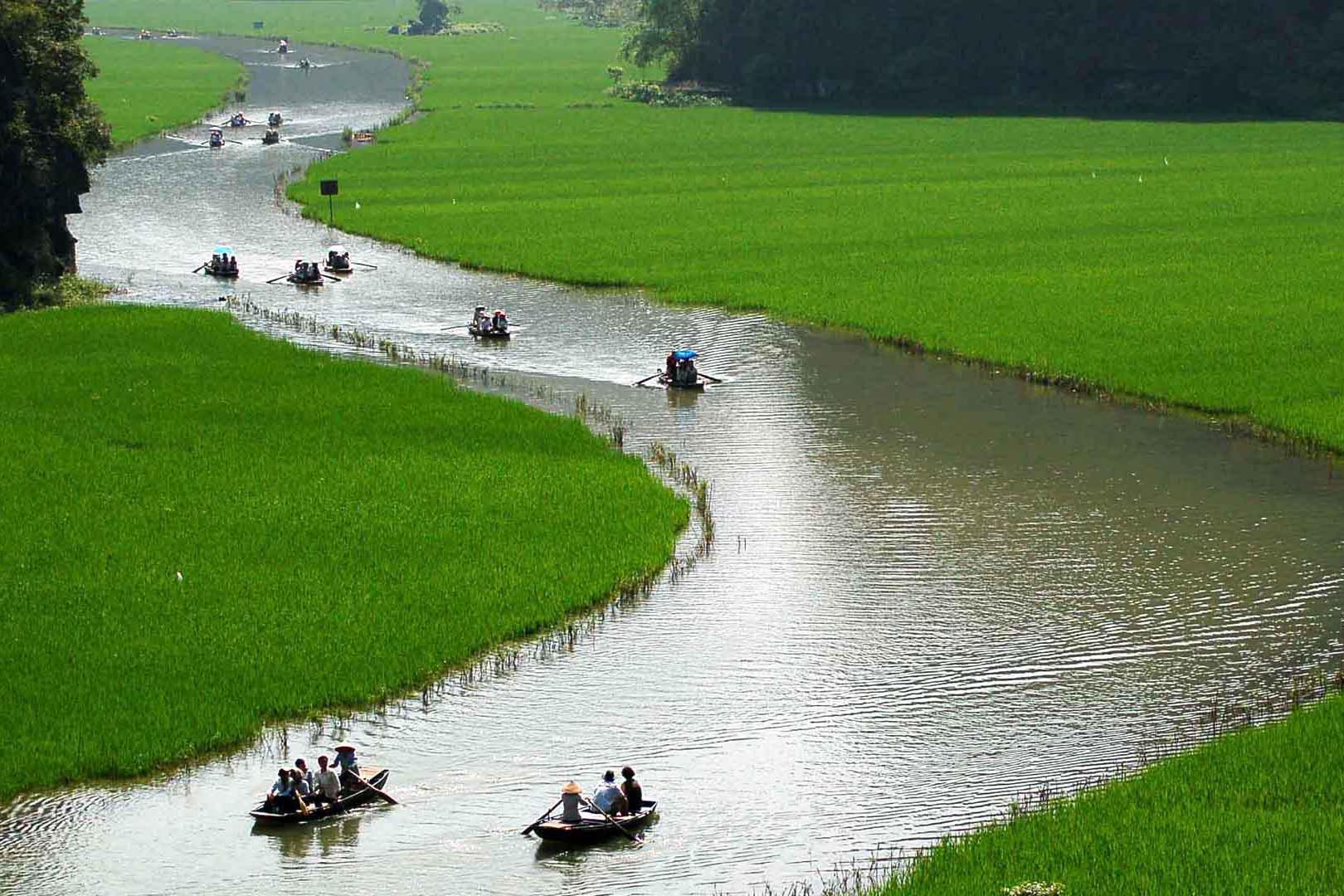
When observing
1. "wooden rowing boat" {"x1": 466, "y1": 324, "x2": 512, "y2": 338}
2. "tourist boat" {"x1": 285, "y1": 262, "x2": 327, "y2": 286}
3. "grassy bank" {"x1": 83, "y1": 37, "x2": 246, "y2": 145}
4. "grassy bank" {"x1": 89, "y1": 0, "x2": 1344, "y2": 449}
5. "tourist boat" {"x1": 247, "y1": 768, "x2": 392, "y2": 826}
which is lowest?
"tourist boat" {"x1": 247, "y1": 768, "x2": 392, "y2": 826}

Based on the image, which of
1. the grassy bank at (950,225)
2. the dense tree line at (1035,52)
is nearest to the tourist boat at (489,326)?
the grassy bank at (950,225)

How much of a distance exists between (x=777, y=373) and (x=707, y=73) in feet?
282

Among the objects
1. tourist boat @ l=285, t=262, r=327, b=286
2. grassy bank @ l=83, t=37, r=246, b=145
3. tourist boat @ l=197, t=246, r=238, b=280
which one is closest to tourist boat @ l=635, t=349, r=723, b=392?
tourist boat @ l=285, t=262, r=327, b=286

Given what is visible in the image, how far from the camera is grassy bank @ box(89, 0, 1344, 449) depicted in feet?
151

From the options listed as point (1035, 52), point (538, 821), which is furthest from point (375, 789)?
point (1035, 52)

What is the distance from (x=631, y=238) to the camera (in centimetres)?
6481

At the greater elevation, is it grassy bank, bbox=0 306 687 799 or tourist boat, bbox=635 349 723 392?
tourist boat, bbox=635 349 723 392

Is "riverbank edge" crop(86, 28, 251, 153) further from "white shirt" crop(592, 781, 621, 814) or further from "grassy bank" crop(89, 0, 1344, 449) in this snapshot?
"white shirt" crop(592, 781, 621, 814)

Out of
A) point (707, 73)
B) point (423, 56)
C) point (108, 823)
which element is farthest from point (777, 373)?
point (423, 56)

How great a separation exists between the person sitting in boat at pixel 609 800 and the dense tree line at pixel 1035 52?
9689 cm

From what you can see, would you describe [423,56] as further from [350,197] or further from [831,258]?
[831,258]

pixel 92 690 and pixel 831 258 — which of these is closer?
pixel 92 690

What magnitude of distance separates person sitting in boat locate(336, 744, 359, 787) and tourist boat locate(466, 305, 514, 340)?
93.4ft

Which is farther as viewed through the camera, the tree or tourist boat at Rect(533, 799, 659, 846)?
the tree
